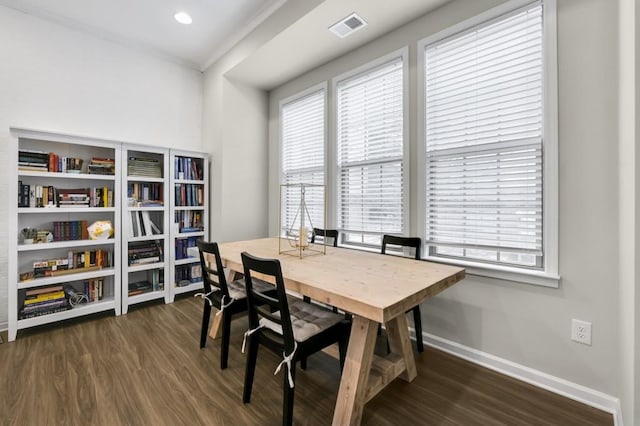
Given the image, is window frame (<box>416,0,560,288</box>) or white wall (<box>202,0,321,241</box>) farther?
white wall (<box>202,0,321,241</box>)

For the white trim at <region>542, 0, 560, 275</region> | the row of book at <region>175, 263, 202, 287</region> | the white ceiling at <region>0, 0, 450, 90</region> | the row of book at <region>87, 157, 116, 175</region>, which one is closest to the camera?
the white trim at <region>542, 0, 560, 275</region>

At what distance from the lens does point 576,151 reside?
1.73 m

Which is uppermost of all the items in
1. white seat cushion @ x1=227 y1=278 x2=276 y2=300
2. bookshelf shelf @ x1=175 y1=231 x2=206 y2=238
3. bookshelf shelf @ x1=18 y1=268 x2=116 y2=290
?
bookshelf shelf @ x1=175 y1=231 x2=206 y2=238

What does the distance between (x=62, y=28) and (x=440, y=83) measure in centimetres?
385

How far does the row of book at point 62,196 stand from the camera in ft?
8.51

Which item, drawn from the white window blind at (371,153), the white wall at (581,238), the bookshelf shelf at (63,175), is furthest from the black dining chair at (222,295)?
the white wall at (581,238)

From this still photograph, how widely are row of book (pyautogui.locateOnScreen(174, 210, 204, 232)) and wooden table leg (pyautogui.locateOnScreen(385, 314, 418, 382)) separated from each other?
281cm

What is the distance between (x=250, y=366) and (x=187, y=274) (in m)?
2.38

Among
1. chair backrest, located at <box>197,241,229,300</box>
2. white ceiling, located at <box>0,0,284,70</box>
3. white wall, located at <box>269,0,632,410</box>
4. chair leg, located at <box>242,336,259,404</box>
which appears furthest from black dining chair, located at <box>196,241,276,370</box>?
white ceiling, located at <box>0,0,284,70</box>

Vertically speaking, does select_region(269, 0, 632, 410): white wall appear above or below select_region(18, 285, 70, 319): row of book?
above

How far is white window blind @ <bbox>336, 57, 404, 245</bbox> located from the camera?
264cm

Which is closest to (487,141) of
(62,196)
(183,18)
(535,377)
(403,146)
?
(403,146)

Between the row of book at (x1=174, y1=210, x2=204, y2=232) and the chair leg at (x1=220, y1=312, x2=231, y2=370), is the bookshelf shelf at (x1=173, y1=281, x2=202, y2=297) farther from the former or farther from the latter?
the chair leg at (x1=220, y1=312, x2=231, y2=370)

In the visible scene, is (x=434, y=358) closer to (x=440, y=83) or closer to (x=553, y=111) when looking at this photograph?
(x=553, y=111)
